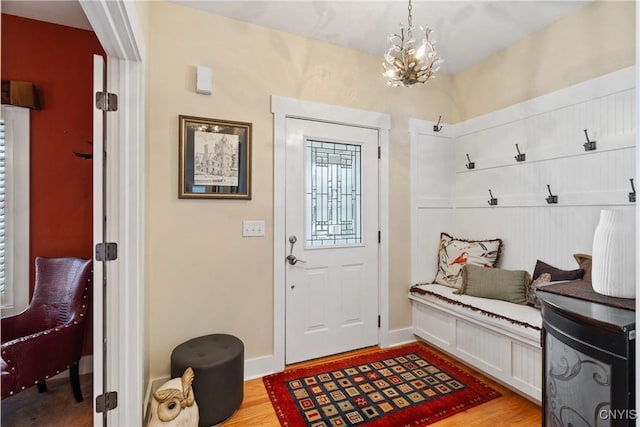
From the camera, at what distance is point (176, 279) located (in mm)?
2254

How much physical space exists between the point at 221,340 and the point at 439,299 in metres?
1.79

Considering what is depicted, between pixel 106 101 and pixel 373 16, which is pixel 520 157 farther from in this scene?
pixel 106 101

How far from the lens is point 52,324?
2156 millimetres

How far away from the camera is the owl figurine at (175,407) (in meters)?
1.70

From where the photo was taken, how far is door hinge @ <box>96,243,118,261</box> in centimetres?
162

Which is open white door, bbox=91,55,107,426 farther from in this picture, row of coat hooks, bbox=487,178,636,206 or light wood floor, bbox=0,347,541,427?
row of coat hooks, bbox=487,178,636,206

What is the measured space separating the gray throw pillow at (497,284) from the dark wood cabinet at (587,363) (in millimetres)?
1231

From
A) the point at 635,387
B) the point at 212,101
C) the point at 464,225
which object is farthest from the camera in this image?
the point at 464,225

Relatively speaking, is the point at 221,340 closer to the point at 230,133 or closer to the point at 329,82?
the point at 230,133

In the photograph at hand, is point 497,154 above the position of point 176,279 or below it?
above

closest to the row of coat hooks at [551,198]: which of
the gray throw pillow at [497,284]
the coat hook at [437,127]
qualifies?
the gray throw pillow at [497,284]

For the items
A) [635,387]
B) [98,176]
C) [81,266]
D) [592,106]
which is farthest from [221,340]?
[592,106]

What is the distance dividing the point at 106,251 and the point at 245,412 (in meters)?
1.30

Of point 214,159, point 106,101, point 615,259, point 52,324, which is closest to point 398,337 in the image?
point 615,259
